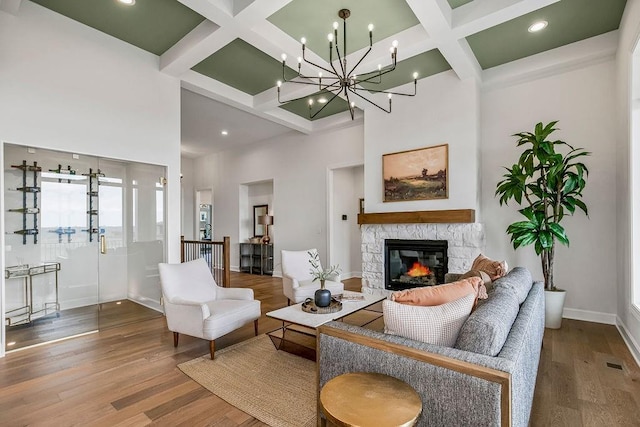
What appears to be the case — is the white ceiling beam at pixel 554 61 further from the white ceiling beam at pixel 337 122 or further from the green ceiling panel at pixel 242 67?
the green ceiling panel at pixel 242 67

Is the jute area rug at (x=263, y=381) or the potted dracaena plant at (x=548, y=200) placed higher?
the potted dracaena plant at (x=548, y=200)

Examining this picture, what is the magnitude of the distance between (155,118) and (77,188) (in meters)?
1.28

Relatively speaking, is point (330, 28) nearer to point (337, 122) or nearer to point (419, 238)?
point (337, 122)

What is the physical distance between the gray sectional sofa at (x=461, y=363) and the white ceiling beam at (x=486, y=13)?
2.82 metres

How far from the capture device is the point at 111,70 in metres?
3.77

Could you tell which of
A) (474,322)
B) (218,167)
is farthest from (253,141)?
(474,322)

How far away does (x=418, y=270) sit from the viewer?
4.89 m

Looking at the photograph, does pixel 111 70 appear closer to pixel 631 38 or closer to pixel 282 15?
pixel 282 15

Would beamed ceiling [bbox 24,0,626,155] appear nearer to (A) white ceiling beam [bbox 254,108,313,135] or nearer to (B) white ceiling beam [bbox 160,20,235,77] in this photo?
(B) white ceiling beam [bbox 160,20,235,77]

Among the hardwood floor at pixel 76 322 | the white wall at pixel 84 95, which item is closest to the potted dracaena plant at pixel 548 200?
the white wall at pixel 84 95

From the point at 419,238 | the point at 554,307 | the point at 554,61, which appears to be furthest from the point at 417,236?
the point at 554,61

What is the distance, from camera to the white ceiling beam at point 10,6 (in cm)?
292

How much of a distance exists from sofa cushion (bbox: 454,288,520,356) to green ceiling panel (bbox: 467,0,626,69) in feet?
11.2

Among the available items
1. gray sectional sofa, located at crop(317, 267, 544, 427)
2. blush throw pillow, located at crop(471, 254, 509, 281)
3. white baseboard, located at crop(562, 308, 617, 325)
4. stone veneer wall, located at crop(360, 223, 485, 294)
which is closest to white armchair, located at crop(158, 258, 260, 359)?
gray sectional sofa, located at crop(317, 267, 544, 427)
